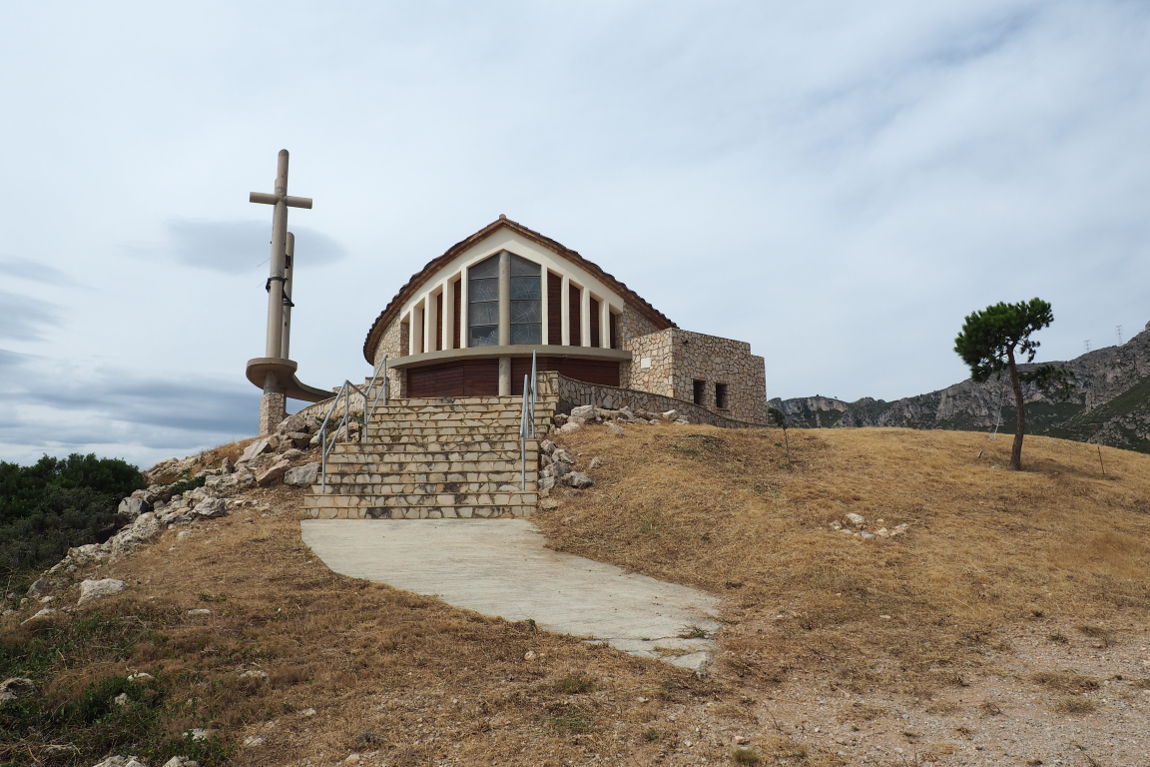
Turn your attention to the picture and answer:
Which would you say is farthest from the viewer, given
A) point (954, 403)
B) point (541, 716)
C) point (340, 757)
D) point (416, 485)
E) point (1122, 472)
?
point (954, 403)

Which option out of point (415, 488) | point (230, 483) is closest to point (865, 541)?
point (415, 488)

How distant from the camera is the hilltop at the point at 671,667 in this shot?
449 centimetres

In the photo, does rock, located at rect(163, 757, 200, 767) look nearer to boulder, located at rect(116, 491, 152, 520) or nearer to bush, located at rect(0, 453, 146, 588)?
bush, located at rect(0, 453, 146, 588)

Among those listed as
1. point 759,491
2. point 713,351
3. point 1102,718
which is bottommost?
point 1102,718

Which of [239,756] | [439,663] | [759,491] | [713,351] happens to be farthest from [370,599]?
[713,351]

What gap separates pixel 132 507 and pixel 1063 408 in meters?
86.7

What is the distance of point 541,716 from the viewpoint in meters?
4.71

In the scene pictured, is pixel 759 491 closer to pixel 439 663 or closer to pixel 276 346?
pixel 439 663

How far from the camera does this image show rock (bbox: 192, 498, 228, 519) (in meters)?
12.6

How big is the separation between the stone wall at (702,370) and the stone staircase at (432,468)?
26.0 feet

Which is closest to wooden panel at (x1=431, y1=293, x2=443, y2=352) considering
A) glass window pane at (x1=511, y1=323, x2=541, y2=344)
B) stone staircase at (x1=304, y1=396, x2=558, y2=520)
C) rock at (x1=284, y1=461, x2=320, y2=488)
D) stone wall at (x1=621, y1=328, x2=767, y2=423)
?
glass window pane at (x1=511, y1=323, x2=541, y2=344)

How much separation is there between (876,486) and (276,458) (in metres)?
12.3

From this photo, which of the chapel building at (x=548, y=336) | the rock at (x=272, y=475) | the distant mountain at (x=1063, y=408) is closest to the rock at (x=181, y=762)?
the rock at (x=272, y=475)

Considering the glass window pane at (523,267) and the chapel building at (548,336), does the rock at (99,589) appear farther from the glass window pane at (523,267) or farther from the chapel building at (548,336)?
the glass window pane at (523,267)
